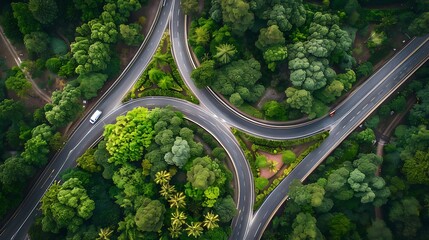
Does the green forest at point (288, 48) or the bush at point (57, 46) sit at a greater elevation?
the green forest at point (288, 48)

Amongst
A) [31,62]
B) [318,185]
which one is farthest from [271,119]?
[31,62]

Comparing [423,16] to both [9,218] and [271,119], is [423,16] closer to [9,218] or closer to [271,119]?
[271,119]

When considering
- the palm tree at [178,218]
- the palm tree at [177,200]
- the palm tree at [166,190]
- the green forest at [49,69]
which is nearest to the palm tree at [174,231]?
the palm tree at [178,218]

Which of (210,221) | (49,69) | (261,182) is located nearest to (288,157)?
(261,182)

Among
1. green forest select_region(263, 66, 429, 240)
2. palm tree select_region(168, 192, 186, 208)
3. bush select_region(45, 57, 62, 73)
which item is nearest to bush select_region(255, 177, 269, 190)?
green forest select_region(263, 66, 429, 240)

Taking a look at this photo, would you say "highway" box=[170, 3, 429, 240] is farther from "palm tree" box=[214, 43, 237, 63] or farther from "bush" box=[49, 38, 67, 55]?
"bush" box=[49, 38, 67, 55]

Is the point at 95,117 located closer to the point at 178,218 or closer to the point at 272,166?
the point at 178,218

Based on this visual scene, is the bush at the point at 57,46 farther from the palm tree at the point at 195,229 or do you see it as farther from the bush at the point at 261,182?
the bush at the point at 261,182
